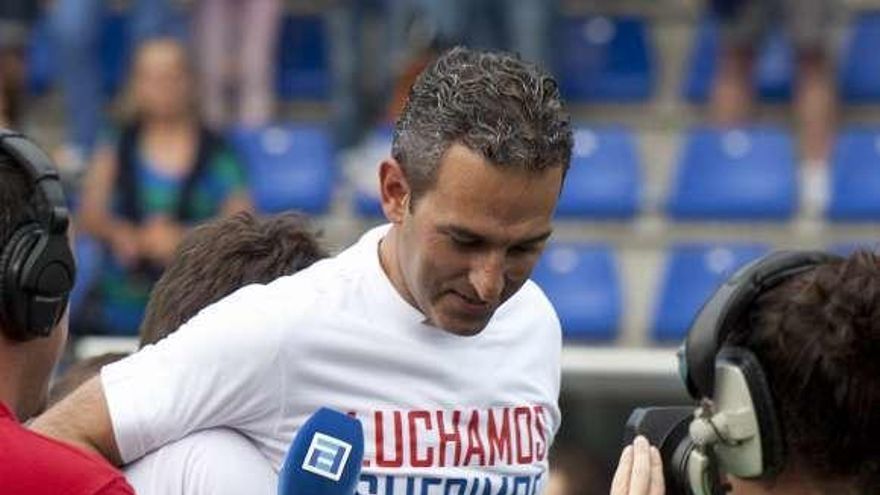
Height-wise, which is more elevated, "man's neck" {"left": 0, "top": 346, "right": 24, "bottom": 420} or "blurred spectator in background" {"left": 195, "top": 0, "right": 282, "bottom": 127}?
"man's neck" {"left": 0, "top": 346, "right": 24, "bottom": 420}

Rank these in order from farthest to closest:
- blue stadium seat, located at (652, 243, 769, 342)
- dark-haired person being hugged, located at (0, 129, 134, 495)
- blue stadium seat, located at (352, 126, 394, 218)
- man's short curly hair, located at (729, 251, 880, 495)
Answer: blue stadium seat, located at (352, 126, 394, 218) < blue stadium seat, located at (652, 243, 769, 342) < dark-haired person being hugged, located at (0, 129, 134, 495) < man's short curly hair, located at (729, 251, 880, 495)

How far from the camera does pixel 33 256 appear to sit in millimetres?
2725

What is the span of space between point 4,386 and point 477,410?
0.79m

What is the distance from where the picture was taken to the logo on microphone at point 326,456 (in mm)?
2549

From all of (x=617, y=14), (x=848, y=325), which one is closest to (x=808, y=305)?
(x=848, y=325)

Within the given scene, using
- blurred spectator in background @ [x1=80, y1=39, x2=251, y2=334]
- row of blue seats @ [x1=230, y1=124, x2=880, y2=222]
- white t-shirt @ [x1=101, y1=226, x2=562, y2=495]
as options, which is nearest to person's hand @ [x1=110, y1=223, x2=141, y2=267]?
blurred spectator in background @ [x1=80, y1=39, x2=251, y2=334]

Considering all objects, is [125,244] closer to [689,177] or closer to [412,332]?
[689,177]

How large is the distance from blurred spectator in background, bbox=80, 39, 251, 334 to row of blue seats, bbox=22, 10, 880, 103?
3.98ft

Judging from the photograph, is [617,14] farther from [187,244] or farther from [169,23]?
[187,244]

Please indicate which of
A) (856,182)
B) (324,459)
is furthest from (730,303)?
(856,182)

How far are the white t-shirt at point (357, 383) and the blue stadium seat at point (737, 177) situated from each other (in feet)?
19.6

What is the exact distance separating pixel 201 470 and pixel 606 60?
720 cm

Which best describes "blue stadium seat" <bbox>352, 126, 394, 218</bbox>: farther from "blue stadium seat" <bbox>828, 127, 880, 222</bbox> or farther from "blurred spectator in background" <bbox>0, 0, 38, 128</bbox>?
"blue stadium seat" <bbox>828, 127, 880, 222</bbox>

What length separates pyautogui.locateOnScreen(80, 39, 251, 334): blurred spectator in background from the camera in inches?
307
